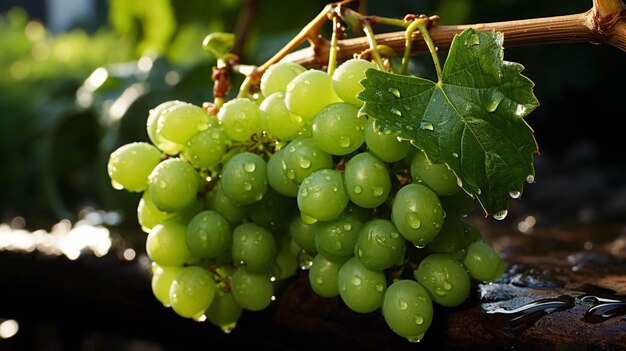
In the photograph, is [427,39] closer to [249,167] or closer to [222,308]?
[249,167]

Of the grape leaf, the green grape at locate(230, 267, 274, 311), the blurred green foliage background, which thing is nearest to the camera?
the grape leaf

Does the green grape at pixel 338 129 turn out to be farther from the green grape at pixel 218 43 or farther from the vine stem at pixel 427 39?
the green grape at pixel 218 43

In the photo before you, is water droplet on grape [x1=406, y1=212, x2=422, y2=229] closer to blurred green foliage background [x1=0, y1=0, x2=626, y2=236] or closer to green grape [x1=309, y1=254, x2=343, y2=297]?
green grape [x1=309, y1=254, x2=343, y2=297]

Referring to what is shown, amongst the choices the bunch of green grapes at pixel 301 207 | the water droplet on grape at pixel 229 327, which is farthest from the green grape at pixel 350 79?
the water droplet on grape at pixel 229 327

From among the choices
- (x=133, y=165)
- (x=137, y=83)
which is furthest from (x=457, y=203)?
(x=137, y=83)

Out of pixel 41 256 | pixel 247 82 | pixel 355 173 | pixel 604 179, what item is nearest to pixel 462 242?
pixel 355 173

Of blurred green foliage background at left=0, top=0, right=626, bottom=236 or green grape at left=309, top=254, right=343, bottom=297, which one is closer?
green grape at left=309, top=254, right=343, bottom=297

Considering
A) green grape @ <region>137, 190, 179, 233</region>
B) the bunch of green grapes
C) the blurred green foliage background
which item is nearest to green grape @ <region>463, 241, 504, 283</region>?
the bunch of green grapes

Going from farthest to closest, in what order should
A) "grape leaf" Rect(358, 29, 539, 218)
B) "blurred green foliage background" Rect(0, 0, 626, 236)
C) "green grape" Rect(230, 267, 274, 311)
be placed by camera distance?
"blurred green foliage background" Rect(0, 0, 626, 236), "green grape" Rect(230, 267, 274, 311), "grape leaf" Rect(358, 29, 539, 218)
